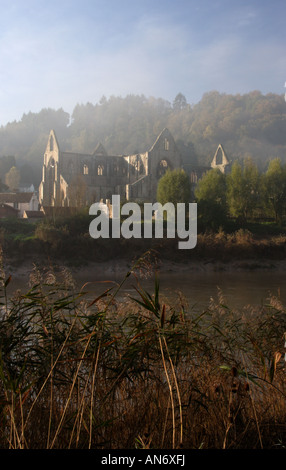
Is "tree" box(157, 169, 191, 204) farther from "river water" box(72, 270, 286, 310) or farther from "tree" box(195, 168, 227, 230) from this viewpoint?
"river water" box(72, 270, 286, 310)

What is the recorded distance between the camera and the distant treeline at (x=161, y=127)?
125750mm

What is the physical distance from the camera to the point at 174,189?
41.9 m

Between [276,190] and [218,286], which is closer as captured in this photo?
[218,286]

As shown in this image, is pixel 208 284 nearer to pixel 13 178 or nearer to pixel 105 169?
pixel 105 169

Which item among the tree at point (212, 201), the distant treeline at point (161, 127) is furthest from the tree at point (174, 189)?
the distant treeline at point (161, 127)

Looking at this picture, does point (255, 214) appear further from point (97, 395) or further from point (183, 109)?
point (183, 109)

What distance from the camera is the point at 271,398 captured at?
14.3 ft

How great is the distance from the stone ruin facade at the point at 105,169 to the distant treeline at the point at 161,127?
5537 cm

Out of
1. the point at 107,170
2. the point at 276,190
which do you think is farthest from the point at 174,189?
the point at 107,170

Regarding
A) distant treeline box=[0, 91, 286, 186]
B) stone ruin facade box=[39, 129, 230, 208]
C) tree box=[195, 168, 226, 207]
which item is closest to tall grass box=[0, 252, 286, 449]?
tree box=[195, 168, 226, 207]

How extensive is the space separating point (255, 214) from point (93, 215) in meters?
16.5

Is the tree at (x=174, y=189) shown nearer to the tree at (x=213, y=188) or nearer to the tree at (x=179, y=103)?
the tree at (x=213, y=188)

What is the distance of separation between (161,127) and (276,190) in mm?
91527

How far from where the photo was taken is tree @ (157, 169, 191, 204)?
41.7 m
